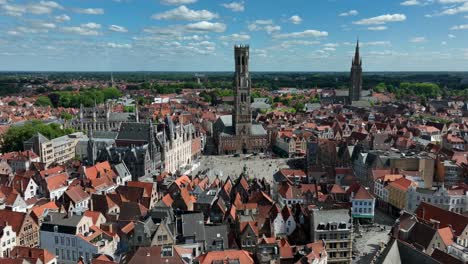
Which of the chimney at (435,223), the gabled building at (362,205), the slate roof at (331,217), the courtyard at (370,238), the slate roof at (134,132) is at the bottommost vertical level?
the courtyard at (370,238)

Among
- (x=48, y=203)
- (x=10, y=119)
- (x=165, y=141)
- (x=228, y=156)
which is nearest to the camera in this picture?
(x=48, y=203)

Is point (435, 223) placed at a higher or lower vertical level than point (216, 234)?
higher

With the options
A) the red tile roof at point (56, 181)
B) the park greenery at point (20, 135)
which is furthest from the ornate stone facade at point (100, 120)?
the red tile roof at point (56, 181)

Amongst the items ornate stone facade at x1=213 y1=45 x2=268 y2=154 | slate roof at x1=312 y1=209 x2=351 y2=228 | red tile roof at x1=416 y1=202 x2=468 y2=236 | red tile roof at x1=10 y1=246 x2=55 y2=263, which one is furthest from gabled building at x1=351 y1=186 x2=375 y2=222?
ornate stone facade at x1=213 y1=45 x2=268 y2=154

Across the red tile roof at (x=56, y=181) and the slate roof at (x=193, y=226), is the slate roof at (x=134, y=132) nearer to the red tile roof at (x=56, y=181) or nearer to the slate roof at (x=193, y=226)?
the red tile roof at (x=56, y=181)

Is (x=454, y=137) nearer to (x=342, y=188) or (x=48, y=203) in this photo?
(x=342, y=188)

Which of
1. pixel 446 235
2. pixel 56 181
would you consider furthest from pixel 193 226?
pixel 56 181

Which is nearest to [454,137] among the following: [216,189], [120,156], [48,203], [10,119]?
[216,189]

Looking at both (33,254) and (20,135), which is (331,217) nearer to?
(33,254)
